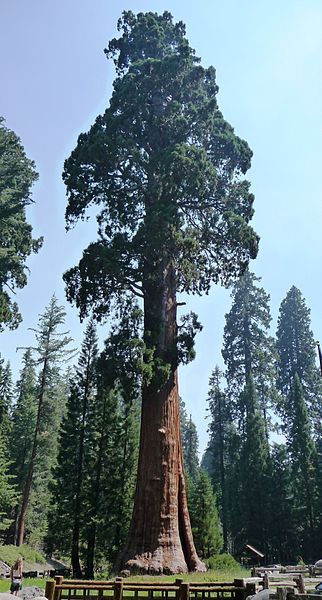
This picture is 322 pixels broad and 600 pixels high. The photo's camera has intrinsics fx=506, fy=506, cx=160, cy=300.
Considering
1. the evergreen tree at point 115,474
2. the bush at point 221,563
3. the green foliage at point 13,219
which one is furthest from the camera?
the evergreen tree at point 115,474

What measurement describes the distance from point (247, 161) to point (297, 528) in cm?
3130

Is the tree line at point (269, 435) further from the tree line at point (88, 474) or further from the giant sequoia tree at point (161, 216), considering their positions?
the giant sequoia tree at point (161, 216)

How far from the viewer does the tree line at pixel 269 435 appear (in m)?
39.5

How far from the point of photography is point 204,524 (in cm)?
2953

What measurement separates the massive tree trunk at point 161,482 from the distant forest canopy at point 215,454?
7.63 meters

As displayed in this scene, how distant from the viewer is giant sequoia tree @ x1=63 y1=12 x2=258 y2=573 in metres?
15.9

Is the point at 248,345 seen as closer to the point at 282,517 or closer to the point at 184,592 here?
the point at 282,517

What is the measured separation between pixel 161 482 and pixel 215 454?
1428 inches

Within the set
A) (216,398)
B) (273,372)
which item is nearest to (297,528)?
(273,372)

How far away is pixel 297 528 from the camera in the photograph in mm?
39938

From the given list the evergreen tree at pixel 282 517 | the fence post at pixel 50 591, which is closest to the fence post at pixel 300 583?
the fence post at pixel 50 591

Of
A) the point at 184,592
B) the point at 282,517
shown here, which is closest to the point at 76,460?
the point at 282,517

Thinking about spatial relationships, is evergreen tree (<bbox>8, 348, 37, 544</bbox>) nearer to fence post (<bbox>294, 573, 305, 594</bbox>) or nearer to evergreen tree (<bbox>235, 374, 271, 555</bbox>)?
evergreen tree (<bbox>235, 374, 271, 555</bbox>)

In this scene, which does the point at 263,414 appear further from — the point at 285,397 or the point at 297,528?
the point at 297,528
